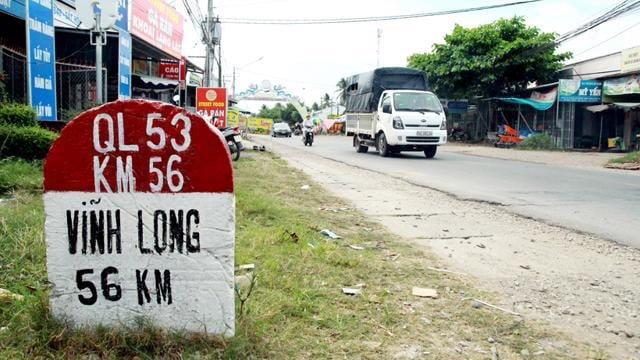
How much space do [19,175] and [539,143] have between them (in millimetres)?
23963

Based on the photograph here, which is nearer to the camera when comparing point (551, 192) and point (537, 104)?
point (551, 192)

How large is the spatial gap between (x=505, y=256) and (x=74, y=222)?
358 centimetres

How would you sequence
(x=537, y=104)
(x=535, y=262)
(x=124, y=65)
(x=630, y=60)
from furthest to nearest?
(x=537, y=104)
(x=630, y=60)
(x=124, y=65)
(x=535, y=262)

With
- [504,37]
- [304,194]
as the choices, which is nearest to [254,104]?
[504,37]

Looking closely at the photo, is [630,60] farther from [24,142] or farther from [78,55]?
[24,142]

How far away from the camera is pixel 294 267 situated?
3844 mm

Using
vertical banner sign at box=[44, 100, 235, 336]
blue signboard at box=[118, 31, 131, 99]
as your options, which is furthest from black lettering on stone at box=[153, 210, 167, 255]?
blue signboard at box=[118, 31, 131, 99]

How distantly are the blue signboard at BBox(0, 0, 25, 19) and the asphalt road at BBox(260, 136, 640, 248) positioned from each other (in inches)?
328

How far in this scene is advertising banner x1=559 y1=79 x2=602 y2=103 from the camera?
25609 mm

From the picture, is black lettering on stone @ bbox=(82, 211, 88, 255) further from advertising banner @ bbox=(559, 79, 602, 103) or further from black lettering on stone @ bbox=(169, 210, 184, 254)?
advertising banner @ bbox=(559, 79, 602, 103)

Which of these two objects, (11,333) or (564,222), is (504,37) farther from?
(11,333)

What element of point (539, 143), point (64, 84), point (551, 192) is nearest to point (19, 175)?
point (64, 84)

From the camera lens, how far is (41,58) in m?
10.5

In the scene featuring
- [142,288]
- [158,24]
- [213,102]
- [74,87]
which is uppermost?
[158,24]
